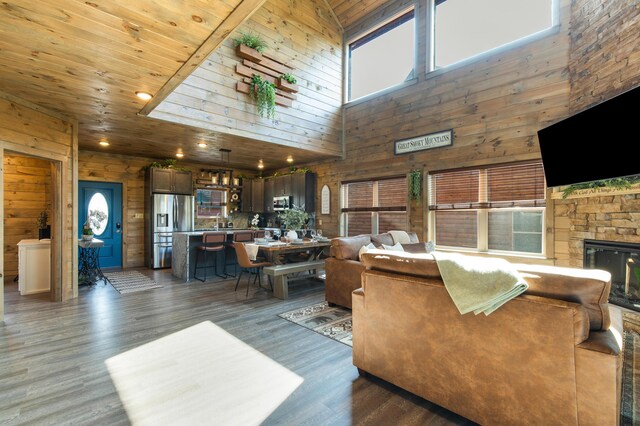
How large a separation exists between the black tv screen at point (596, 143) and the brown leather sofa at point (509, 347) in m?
1.52

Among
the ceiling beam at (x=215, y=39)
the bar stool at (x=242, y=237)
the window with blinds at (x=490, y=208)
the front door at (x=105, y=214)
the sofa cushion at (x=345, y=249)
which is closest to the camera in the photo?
the ceiling beam at (x=215, y=39)

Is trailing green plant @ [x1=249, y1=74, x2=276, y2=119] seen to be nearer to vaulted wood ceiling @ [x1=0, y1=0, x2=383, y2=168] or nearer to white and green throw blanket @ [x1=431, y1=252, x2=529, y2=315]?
vaulted wood ceiling @ [x1=0, y1=0, x2=383, y2=168]

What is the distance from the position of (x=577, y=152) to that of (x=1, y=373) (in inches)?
224

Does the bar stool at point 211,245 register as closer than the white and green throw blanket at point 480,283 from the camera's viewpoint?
No

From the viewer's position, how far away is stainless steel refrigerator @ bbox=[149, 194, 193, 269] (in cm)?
715

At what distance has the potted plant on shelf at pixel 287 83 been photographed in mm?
5844

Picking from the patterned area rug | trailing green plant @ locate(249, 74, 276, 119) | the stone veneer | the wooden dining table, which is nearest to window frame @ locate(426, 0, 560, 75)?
the stone veneer

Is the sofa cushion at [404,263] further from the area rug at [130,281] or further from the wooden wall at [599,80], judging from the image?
the area rug at [130,281]

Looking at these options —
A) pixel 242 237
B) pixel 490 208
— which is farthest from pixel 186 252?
pixel 490 208

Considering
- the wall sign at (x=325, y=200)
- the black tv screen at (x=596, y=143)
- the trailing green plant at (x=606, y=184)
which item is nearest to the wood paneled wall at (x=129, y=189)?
the wall sign at (x=325, y=200)

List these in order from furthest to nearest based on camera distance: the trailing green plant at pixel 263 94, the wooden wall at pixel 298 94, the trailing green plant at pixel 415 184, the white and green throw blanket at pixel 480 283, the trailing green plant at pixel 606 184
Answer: the trailing green plant at pixel 415 184 → the trailing green plant at pixel 263 94 → the wooden wall at pixel 298 94 → the trailing green plant at pixel 606 184 → the white and green throw blanket at pixel 480 283

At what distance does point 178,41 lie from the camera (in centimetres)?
257

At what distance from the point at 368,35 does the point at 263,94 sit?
314 cm

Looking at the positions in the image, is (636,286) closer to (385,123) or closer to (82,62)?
(385,123)
